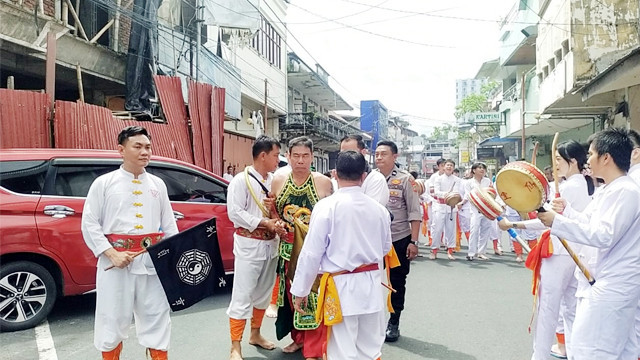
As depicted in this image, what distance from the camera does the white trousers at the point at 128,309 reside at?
323 cm

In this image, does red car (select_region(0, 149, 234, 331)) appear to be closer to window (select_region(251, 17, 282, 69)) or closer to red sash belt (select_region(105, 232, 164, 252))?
red sash belt (select_region(105, 232, 164, 252))

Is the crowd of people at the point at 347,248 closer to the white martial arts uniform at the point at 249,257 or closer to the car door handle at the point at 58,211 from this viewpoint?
the white martial arts uniform at the point at 249,257

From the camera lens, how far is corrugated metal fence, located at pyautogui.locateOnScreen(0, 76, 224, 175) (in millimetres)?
7414

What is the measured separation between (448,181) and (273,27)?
16501mm

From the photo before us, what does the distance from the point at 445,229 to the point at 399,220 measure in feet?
17.9

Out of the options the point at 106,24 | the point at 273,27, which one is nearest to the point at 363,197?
the point at 106,24

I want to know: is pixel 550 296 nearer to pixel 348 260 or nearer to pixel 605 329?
pixel 605 329

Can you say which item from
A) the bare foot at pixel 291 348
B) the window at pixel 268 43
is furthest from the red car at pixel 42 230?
the window at pixel 268 43

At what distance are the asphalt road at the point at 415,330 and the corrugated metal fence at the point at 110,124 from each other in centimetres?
310

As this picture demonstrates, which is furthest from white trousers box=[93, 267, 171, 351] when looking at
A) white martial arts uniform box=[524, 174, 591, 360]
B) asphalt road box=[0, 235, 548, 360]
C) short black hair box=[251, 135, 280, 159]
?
white martial arts uniform box=[524, 174, 591, 360]

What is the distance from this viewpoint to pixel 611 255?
270 centimetres

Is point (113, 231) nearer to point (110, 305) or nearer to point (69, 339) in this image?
point (110, 305)

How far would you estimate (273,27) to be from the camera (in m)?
24.0

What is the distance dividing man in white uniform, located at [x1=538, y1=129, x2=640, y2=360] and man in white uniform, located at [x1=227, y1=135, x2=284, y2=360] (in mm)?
2219
